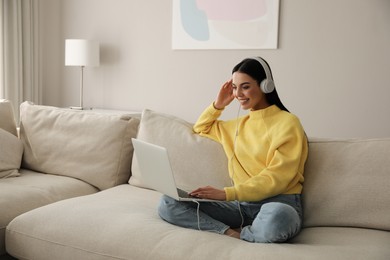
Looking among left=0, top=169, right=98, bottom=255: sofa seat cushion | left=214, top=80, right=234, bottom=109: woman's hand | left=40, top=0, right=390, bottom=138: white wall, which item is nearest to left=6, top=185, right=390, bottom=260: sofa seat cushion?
left=0, top=169, right=98, bottom=255: sofa seat cushion

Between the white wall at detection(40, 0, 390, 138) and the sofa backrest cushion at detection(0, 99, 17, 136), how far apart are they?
74.2 inches

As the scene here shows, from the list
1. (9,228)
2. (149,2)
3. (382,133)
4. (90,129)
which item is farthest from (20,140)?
(382,133)

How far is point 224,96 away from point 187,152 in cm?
33

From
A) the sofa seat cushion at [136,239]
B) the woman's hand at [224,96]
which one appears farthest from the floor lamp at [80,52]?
the sofa seat cushion at [136,239]

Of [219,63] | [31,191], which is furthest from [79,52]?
[31,191]

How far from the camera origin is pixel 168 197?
6.08 ft

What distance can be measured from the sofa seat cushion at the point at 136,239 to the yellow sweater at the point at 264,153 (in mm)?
204

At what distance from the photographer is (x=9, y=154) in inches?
98.2

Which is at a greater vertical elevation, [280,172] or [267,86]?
[267,86]

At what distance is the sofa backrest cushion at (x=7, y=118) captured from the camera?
266 cm

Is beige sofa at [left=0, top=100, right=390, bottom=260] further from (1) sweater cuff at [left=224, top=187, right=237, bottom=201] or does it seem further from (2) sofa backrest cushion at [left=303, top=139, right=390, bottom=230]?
(1) sweater cuff at [left=224, top=187, right=237, bottom=201]

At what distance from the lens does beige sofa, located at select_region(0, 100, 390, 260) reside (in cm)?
157

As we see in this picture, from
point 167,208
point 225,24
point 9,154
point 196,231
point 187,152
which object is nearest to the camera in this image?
point 196,231

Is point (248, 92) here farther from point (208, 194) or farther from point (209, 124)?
point (208, 194)
